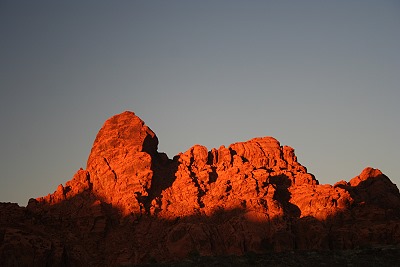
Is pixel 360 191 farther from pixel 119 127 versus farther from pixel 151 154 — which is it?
pixel 119 127

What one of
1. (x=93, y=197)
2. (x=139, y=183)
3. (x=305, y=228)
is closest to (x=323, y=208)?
(x=305, y=228)

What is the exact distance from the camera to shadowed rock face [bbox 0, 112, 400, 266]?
65438 millimetres

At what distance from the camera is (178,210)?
2800 inches

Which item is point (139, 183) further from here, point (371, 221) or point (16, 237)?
point (371, 221)

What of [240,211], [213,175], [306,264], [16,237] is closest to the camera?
[306,264]

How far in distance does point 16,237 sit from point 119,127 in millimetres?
22229

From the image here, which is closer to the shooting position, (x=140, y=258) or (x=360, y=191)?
(x=140, y=258)

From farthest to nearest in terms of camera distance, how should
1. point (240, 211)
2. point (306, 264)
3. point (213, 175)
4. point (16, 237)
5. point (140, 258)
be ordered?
point (213, 175)
point (240, 211)
point (140, 258)
point (16, 237)
point (306, 264)

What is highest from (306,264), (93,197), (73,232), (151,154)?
(151,154)

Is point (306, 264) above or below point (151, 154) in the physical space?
below

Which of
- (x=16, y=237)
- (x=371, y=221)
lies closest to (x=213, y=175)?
(x=371, y=221)

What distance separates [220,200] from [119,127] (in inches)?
663

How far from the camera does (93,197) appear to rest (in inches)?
2822

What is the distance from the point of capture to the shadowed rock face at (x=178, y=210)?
65.4m
